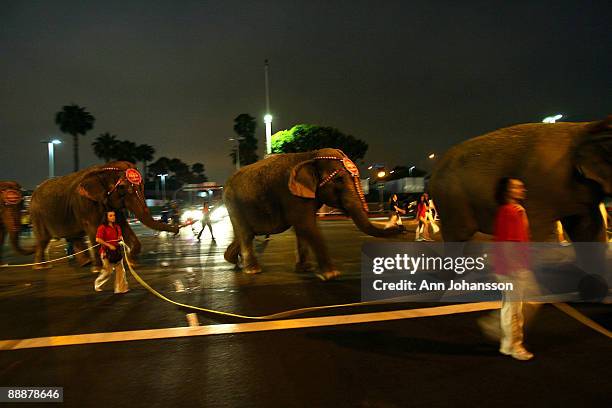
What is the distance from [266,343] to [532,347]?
2.74m

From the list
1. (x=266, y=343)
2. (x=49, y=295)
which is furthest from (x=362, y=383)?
(x=49, y=295)

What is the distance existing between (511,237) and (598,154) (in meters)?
2.70

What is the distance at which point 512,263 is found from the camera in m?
4.23

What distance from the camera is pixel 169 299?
7.34m

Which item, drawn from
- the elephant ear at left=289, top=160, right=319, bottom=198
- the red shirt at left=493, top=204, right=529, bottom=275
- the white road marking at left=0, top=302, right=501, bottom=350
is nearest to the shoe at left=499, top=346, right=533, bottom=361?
the red shirt at left=493, top=204, right=529, bottom=275

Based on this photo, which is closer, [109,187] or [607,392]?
[607,392]

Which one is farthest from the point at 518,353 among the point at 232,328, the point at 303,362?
the point at 232,328

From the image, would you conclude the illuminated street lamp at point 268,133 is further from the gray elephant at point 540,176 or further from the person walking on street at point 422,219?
the gray elephant at point 540,176

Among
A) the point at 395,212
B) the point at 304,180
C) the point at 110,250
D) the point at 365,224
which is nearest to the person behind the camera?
the point at 110,250

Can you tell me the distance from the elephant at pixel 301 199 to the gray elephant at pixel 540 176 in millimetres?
1435

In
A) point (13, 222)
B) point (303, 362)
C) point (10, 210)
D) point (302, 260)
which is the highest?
point (10, 210)

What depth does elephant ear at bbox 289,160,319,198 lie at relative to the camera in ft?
27.6

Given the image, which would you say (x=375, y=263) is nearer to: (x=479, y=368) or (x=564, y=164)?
(x=564, y=164)

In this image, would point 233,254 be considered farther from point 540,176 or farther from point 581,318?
point 581,318
